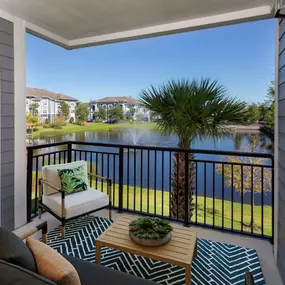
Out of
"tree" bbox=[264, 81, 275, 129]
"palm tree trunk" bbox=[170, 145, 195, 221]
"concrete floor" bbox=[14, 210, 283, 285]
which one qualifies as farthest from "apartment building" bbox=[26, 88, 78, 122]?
"tree" bbox=[264, 81, 275, 129]

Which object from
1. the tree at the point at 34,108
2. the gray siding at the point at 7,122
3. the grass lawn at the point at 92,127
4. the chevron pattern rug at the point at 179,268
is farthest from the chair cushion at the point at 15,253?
the grass lawn at the point at 92,127

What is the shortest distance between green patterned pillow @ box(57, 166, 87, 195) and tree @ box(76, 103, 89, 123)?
124cm

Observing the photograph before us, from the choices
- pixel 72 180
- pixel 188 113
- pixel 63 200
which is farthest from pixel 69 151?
pixel 188 113

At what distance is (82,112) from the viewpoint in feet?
14.0

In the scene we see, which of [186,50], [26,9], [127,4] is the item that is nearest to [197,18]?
[127,4]

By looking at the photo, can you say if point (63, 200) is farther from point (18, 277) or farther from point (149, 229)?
point (18, 277)

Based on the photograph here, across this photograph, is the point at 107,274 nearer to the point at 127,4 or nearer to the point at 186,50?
the point at 127,4

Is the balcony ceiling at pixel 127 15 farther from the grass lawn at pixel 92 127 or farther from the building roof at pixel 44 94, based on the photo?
the grass lawn at pixel 92 127

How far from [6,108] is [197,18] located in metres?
2.61

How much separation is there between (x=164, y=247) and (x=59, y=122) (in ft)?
9.53

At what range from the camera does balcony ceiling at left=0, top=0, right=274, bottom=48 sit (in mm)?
2496

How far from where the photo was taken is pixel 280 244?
2.13 meters

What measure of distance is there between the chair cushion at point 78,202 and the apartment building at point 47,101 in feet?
4.24

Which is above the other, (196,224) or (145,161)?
(145,161)
